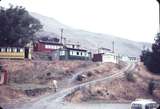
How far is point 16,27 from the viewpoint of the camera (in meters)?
18.2

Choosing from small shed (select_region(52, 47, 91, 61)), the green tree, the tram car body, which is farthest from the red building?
the tram car body

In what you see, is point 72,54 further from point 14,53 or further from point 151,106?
point 151,106

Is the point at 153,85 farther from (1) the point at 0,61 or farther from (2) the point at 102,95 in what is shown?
(1) the point at 0,61

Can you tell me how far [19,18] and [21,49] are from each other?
1931mm

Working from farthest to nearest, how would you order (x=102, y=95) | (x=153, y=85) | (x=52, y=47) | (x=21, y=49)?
(x=52, y=47) → (x=21, y=49) → (x=102, y=95) → (x=153, y=85)

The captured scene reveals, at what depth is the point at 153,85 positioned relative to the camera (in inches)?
378

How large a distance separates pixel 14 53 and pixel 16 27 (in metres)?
1.97

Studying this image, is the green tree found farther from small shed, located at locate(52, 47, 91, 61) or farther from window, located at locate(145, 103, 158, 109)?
window, located at locate(145, 103, 158, 109)

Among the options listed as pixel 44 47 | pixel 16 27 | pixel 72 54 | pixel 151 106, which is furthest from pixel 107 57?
pixel 151 106

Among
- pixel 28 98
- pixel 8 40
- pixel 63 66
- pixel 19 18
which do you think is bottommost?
pixel 28 98

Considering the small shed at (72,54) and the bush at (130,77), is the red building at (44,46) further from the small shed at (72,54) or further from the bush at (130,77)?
the bush at (130,77)

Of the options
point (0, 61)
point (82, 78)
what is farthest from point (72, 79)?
point (0, 61)

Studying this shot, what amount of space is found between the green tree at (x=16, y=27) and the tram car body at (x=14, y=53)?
0.94ft

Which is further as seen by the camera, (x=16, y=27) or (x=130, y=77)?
(x=16, y=27)
